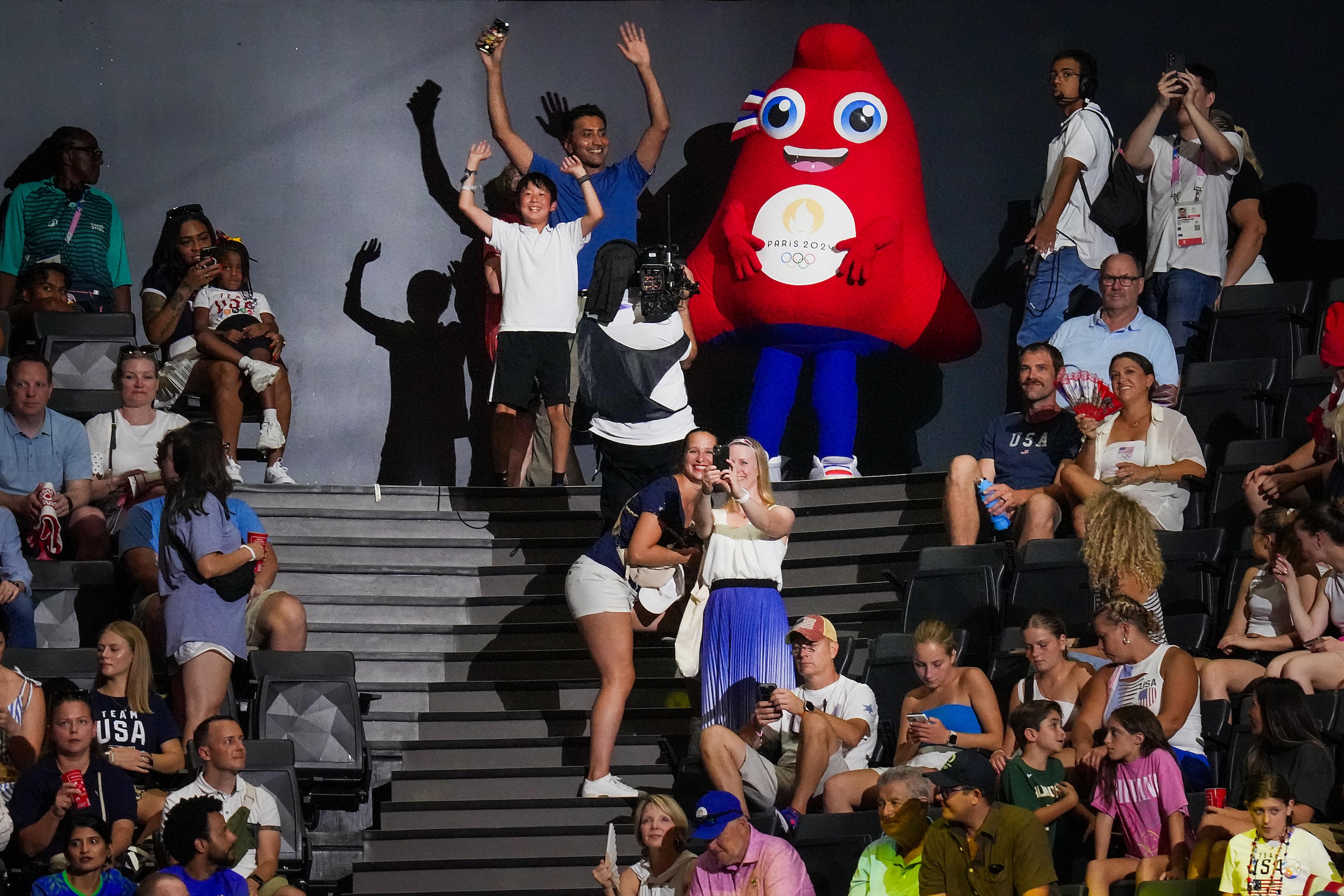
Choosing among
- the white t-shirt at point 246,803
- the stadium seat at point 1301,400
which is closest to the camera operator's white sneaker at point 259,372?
the white t-shirt at point 246,803

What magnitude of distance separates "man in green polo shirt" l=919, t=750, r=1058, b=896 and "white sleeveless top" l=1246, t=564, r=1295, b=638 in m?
1.30

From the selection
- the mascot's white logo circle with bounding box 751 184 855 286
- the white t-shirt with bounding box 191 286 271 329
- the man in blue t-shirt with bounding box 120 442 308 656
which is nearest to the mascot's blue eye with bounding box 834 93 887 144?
the mascot's white logo circle with bounding box 751 184 855 286

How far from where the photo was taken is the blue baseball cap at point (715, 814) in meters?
5.06

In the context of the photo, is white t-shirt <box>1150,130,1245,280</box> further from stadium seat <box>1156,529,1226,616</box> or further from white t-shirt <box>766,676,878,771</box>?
white t-shirt <box>766,676,878,771</box>

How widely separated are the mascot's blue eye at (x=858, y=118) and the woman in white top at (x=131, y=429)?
3.05m

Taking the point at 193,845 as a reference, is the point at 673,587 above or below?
above

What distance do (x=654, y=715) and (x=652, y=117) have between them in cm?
309

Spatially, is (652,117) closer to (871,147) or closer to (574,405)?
(871,147)

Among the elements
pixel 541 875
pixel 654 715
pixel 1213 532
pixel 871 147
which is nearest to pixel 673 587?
A: pixel 654 715

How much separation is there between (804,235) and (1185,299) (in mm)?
1584

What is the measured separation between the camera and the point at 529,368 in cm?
777

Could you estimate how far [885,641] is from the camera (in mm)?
6273

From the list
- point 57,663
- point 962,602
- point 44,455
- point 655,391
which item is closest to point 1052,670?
point 962,602

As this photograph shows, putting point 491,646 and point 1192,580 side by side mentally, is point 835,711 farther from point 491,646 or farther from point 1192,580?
point 491,646
